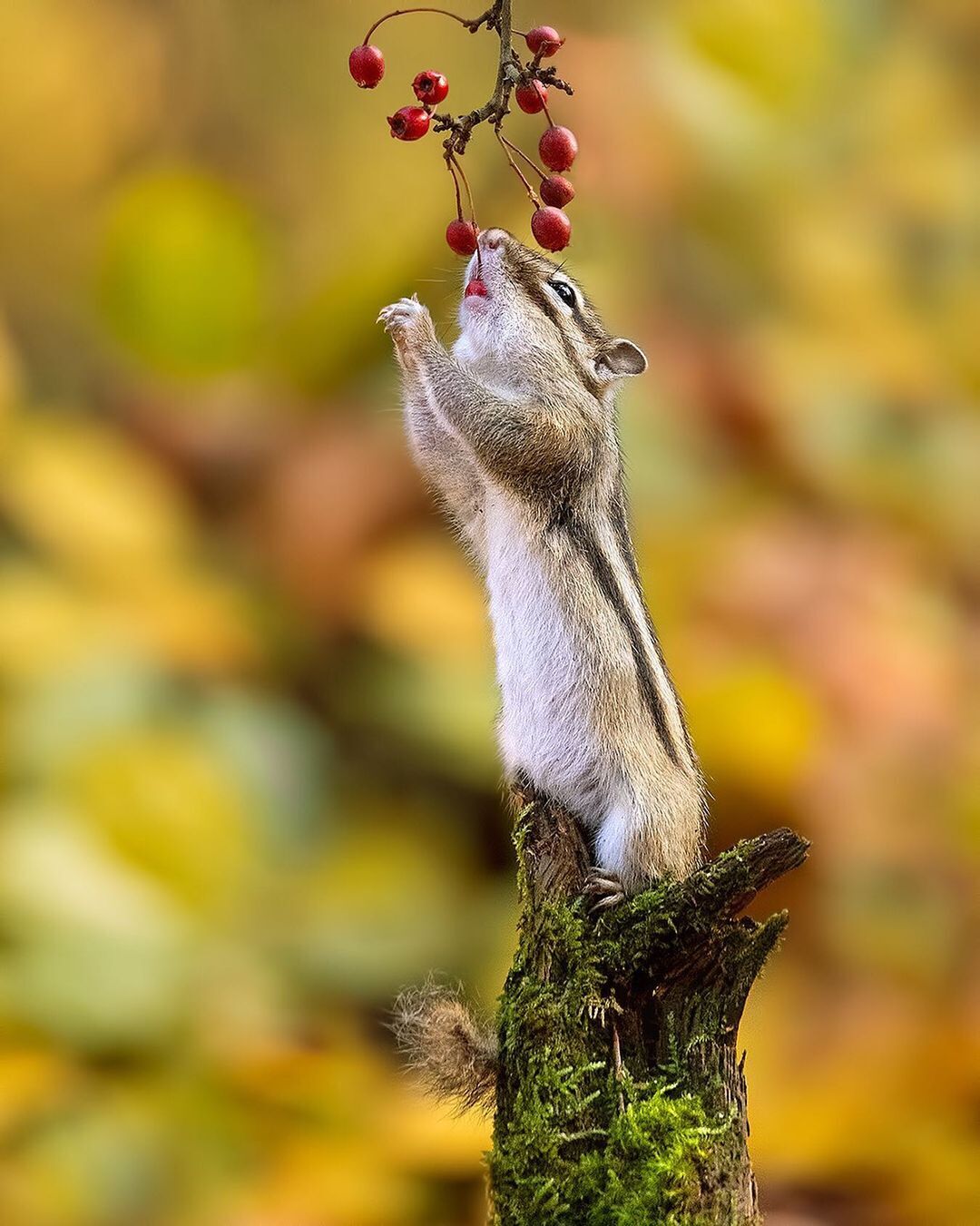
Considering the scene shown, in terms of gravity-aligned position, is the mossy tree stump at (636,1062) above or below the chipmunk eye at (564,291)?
below

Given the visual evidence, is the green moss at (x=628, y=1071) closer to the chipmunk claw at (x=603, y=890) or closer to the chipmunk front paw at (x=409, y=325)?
the chipmunk claw at (x=603, y=890)

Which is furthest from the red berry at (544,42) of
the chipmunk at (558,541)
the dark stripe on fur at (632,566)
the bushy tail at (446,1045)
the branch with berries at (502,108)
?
the bushy tail at (446,1045)

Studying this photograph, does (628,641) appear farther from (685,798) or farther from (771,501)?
(771,501)

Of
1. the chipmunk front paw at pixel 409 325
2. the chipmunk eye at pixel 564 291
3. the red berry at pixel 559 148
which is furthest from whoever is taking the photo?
the chipmunk eye at pixel 564 291

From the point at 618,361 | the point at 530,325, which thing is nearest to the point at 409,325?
the point at 530,325

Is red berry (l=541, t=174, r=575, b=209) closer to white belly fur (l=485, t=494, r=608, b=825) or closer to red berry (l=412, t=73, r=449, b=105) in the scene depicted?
red berry (l=412, t=73, r=449, b=105)

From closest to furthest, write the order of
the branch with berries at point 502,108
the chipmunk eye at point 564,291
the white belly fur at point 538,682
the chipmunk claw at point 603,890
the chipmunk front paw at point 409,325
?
the branch with berries at point 502,108
the chipmunk claw at point 603,890
the white belly fur at point 538,682
the chipmunk front paw at point 409,325
the chipmunk eye at point 564,291

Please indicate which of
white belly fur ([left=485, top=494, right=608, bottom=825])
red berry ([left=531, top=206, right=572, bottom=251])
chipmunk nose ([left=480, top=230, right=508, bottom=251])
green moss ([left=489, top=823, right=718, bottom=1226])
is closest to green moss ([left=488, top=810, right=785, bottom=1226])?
green moss ([left=489, top=823, right=718, bottom=1226])

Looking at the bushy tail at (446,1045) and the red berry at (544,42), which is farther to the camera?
the bushy tail at (446,1045)

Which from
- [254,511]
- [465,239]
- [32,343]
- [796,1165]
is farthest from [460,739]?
[465,239]
